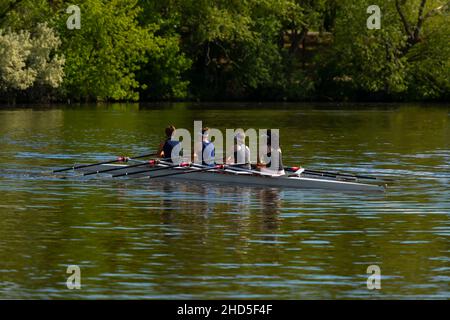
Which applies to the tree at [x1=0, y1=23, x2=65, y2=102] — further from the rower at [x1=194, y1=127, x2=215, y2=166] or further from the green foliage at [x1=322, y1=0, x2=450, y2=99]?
the rower at [x1=194, y1=127, x2=215, y2=166]

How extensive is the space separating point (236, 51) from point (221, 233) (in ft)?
255

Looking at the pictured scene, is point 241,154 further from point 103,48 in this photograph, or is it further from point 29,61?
point 103,48

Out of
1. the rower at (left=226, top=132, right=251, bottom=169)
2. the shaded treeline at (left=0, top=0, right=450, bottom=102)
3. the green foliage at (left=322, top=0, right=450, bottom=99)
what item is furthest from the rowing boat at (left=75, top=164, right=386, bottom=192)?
the green foliage at (left=322, top=0, right=450, bottom=99)

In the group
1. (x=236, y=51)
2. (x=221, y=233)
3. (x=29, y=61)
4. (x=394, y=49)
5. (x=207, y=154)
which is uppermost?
(x=394, y=49)

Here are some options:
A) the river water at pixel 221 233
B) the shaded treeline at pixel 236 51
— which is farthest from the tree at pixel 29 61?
the river water at pixel 221 233

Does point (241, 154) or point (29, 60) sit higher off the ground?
point (29, 60)

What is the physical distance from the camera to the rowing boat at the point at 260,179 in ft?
114

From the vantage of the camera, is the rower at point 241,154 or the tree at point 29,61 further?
the tree at point 29,61

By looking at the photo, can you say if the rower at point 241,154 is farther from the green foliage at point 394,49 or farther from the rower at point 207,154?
the green foliage at point 394,49

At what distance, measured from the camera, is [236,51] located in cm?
10369

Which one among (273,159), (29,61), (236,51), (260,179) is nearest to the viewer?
(273,159)

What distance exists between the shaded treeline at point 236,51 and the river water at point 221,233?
43606 mm

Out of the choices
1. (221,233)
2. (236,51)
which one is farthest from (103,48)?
(221,233)

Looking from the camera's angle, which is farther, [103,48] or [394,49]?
[394,49]
